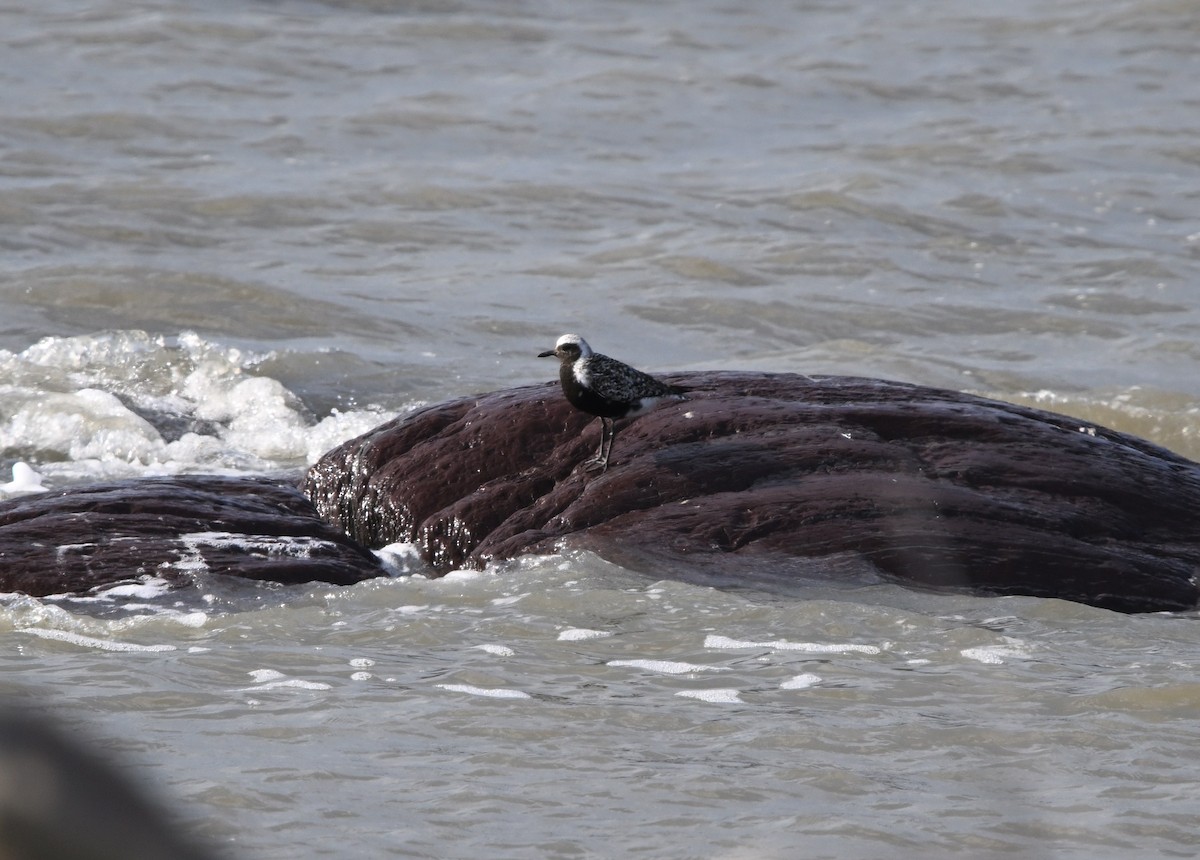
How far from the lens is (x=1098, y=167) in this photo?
1606cm

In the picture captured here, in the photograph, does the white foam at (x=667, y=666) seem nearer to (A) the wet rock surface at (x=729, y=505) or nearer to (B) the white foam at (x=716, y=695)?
(B) the white foam at (x=716, y=695)

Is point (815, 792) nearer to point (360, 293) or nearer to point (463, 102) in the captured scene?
point (360, 293)

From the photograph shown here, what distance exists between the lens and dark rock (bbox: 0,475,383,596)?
5805 millimetres

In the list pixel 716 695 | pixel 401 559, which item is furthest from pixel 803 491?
pixel 401 559

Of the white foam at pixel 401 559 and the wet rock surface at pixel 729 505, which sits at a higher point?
the wet rock surface at pixel 729 505

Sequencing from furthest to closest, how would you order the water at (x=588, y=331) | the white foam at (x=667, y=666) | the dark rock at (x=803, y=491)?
the dark rock at (x=803, y=491)
the white foam at (x=667, y=666)
the water at (x=588, y=331)

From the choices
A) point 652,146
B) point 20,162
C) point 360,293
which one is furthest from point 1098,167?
point 20,162

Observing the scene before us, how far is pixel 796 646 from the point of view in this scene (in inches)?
201

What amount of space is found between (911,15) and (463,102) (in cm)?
746

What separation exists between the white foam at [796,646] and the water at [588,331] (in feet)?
0.06

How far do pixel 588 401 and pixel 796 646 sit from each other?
143 centimetres

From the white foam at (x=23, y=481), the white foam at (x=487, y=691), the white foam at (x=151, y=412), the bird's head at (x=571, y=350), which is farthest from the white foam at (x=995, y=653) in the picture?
the white foam at (x=23, y=481)

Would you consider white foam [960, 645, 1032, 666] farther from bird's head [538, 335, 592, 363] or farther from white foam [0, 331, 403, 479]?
white foam [0, 331, 403, 479]

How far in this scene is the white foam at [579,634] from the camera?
5242 mm
